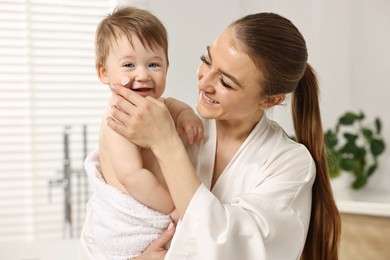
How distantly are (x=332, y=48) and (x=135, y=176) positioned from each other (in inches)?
85.7

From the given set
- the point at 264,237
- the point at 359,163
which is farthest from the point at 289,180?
the point at 359,163

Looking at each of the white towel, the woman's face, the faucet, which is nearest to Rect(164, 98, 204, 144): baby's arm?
the woman's face

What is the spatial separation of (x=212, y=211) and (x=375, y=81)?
2.18 metres

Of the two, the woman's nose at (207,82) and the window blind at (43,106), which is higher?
the woman's nose at (207,82)

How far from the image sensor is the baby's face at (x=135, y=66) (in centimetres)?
138

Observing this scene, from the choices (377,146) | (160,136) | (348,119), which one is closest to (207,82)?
(160,136)

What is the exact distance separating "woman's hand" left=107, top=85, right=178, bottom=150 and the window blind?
A: 185 cm

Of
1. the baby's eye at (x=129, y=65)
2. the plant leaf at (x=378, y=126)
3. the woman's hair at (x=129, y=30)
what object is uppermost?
the woman's hair at (x=129, y=30)

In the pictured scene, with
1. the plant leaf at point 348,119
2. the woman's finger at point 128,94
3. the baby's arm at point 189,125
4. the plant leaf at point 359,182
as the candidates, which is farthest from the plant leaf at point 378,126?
the woman's finger at point 128,94

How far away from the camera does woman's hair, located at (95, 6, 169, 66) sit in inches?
54.4

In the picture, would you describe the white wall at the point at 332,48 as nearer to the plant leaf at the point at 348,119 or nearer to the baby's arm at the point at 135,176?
the plant leaf at the point at 348,119

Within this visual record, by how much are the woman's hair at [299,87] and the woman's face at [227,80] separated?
0.02 m

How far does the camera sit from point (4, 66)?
313cm

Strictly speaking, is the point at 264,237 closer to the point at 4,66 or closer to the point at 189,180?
the point at 189,180
